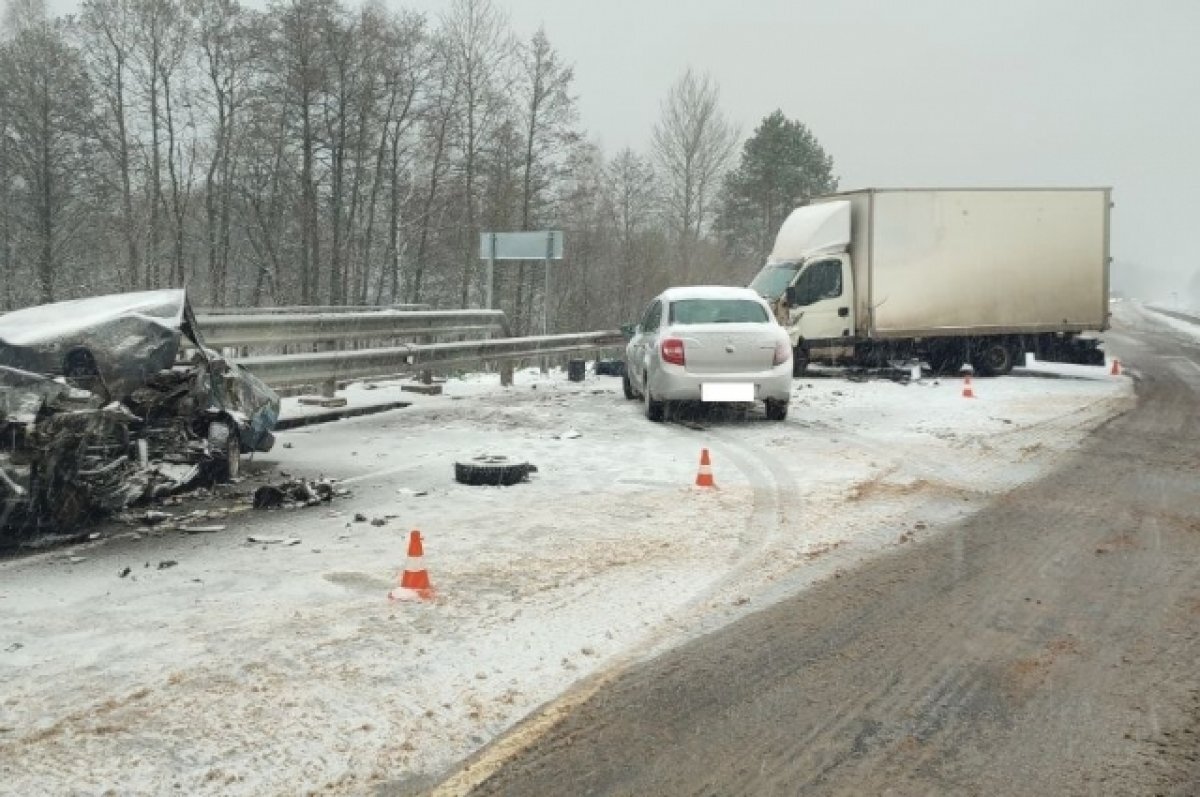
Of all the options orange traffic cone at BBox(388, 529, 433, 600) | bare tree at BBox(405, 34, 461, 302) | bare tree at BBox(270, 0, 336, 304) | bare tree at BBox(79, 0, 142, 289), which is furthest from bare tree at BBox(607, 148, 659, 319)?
orange traffic cone at BBox(388, 529, 433, 600)

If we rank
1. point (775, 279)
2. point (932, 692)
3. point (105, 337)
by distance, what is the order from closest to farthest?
point (932, 692), point (105, 337), point (775, 279)

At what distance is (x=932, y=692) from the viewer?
146 inches

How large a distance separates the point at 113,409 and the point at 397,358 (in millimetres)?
6078

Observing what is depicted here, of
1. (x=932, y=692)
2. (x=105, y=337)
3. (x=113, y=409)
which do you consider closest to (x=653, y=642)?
(x=932, y=692)

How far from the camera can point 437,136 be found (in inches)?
1502

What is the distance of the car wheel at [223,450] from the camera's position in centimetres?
709

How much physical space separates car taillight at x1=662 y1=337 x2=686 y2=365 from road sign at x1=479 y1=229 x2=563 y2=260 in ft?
20.9

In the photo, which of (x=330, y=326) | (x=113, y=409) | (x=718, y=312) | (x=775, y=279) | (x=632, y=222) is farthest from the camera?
(x=632, y=222)

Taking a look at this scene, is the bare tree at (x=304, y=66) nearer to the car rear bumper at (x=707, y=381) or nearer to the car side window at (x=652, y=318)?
the car side window at (x=652, y=318)

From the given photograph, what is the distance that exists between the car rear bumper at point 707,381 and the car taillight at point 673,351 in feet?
0.28

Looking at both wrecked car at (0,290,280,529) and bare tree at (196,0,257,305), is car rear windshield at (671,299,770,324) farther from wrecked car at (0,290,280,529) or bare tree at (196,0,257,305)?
bare tree at (196,0,257,305)

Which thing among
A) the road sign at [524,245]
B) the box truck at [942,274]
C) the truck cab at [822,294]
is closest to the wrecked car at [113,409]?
the road sign at [524,245]

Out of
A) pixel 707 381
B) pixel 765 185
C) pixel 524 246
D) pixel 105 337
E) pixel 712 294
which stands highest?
pixel 765 185

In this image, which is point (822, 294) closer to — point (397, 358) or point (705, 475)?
point (397, 358)
